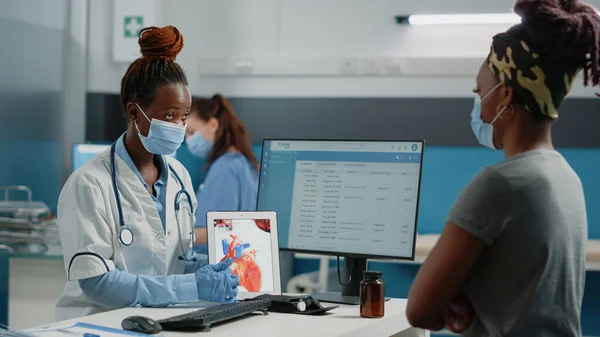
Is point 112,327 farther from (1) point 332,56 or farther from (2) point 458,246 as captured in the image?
(1) point 332,56

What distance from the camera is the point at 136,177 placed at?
212cm

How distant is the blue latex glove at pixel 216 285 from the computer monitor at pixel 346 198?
30 centimetres

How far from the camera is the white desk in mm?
1730

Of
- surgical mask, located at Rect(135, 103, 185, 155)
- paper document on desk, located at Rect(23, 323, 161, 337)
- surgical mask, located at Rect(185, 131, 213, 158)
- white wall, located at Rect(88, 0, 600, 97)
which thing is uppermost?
white wall, located at Rect(88, 0, 600, 97)

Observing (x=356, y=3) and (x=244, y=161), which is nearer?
(x=244, y=161)

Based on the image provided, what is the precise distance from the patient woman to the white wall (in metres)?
3.32

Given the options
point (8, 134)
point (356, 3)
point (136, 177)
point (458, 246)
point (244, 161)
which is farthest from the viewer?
point (356, 3)

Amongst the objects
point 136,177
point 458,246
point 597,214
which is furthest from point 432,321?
point 597,214

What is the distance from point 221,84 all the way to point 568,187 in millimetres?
3797

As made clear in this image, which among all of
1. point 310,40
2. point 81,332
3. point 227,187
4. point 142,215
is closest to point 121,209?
point 142,215

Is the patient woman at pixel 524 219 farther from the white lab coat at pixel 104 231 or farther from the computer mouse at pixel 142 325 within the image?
the white lab coat at pixel 104 231

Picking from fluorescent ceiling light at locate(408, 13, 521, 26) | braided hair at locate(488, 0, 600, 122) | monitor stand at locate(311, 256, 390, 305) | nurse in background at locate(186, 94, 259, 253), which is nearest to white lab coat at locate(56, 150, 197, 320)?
Result: monitor stand at locate(311, 256, 390, 305)

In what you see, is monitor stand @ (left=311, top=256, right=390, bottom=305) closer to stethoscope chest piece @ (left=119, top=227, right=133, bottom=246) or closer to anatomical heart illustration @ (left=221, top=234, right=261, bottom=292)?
anatomical heart illustration @ (left=221, top=234, right=261, bottom=292)

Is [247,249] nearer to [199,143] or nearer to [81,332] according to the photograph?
[81,332]
